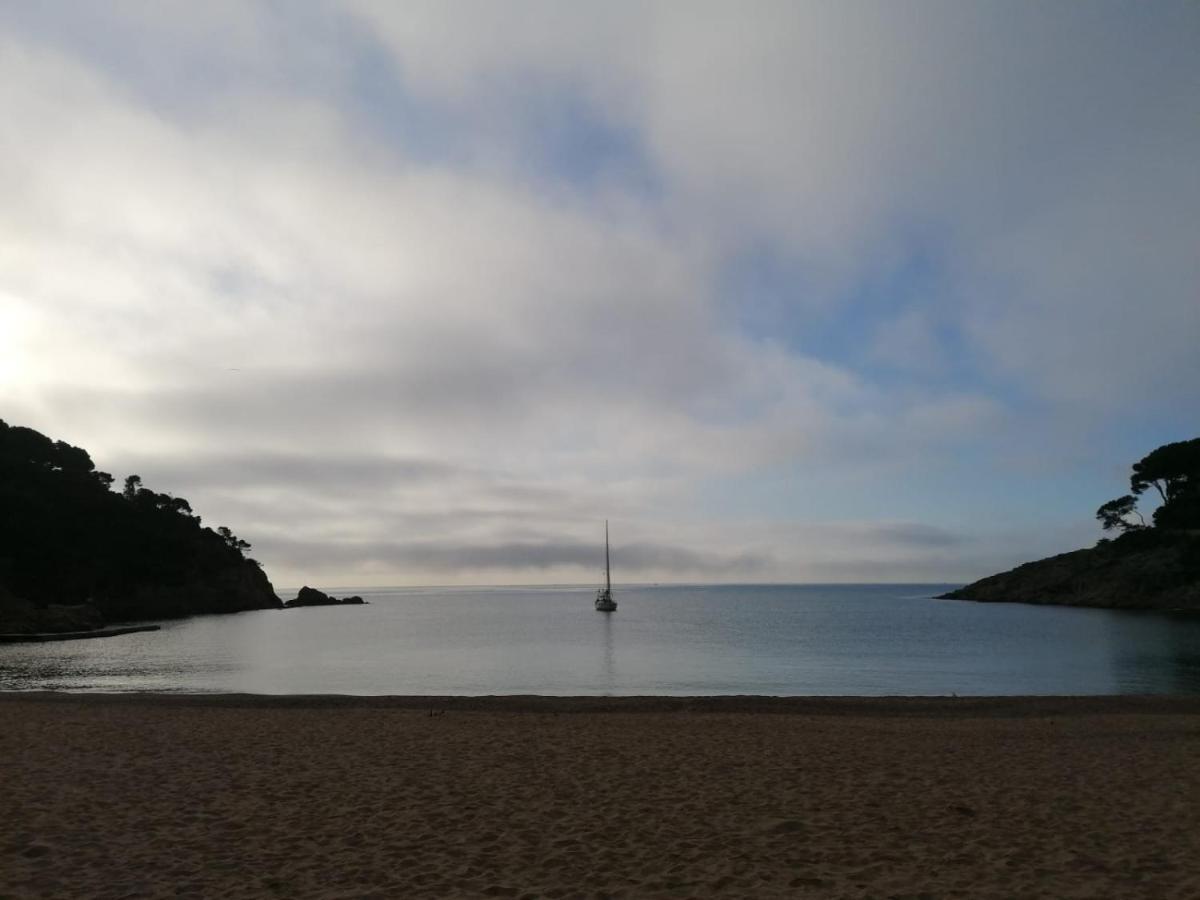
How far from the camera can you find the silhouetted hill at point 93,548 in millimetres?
84688

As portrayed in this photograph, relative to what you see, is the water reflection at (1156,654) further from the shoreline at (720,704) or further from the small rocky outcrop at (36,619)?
the small rocky outcrop at (36,619)

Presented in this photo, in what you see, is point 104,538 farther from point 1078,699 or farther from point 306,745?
point 1078,699

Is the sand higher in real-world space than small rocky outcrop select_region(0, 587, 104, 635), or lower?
lower

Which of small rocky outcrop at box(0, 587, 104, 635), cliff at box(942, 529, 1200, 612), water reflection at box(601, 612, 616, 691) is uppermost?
cliff at box(942, 529, 1200, 612)

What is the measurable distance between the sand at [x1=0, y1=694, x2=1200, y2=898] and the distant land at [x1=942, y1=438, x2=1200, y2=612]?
94931 mm

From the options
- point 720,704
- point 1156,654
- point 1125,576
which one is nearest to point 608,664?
point 720,704

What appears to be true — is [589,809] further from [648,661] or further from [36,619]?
[36,619]

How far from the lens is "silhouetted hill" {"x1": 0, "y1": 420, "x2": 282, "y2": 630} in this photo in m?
84.7

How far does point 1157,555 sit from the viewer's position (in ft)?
327

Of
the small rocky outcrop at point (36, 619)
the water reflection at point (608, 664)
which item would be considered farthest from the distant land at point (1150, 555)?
the small rocky outcrop at point (36, 619)

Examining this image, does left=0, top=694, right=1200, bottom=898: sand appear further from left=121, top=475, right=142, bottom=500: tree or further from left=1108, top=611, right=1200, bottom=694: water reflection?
left=121, top=475, right=142, bottom=500: tree

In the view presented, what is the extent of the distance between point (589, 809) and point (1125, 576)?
118 meters

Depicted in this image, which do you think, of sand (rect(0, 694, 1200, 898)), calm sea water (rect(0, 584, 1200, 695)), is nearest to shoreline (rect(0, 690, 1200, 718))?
sand (rect(0, 694, 1200, 898))

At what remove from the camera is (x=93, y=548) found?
322 feet
